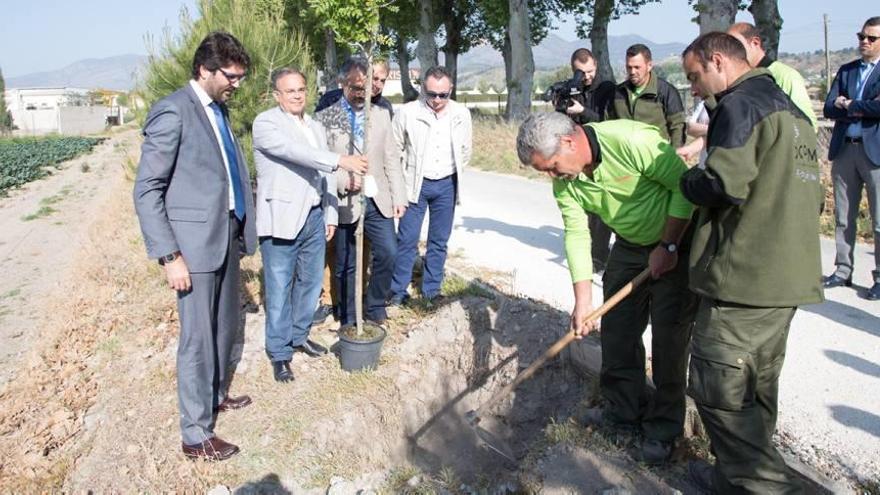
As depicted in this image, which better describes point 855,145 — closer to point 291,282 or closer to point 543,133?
point 543,133

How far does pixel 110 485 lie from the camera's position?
345 centimetres

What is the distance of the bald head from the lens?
11.6ft

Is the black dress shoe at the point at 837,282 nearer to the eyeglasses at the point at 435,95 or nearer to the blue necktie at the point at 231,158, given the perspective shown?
the eyeglasses at the point at 435,95

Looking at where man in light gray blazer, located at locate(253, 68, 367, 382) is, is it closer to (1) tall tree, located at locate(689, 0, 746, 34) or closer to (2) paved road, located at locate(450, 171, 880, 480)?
(2) paved road, located at locate(450, 171, 880, 480)

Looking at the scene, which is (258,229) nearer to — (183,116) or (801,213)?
(183,116)

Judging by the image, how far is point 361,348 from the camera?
4.21 m

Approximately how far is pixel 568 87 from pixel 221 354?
367 cm

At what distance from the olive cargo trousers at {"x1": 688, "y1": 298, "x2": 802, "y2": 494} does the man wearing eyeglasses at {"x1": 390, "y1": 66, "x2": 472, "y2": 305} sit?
2.76 m

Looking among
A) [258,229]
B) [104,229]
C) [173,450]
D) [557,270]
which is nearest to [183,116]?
[258,229]

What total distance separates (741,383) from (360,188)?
2681 mm

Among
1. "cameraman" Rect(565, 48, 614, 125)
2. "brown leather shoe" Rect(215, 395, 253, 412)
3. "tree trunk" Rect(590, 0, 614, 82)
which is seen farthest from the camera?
"tree trunk" Rect(590, 0, 614, 82)

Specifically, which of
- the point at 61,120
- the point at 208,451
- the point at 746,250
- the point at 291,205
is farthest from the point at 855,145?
the point at 61,120

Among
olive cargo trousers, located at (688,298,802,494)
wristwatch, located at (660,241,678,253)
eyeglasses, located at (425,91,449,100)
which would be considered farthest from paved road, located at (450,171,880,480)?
eyeglasses, located at (425,91,449,100)

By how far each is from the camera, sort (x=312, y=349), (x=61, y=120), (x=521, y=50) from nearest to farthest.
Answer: (x=312, y=349) < (x=521, y=50) < (x=61, y=120)
